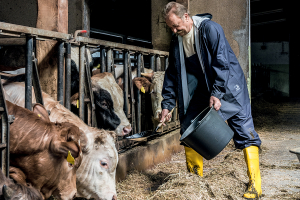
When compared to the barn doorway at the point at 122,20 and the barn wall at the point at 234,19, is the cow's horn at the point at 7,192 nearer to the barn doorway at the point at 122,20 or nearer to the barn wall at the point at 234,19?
the barn wall at the point at 234,19

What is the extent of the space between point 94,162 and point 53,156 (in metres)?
0.70

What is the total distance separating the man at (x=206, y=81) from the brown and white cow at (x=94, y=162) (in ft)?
2.57

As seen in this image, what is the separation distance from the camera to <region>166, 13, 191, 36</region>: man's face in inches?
123

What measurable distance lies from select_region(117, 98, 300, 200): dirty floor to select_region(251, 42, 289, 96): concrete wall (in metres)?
15.2

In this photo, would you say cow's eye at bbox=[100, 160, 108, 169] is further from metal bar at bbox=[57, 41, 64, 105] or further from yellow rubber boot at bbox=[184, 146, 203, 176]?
yellow rubber boot at bbox=[184, 146, 203, 176]

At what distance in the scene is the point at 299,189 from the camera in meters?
3.59

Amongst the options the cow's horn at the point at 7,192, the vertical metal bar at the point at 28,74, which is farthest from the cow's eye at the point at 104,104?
the cow's horn at the point at 7,192

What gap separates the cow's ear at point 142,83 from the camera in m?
5.30

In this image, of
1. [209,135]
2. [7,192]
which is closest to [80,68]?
[209,135]

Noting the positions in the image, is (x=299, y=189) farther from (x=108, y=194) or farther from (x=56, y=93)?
(x=56, y=93)

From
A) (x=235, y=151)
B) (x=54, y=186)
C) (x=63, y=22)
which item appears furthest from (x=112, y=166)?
(x=235, y=151)

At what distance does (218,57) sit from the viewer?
3.05 meters

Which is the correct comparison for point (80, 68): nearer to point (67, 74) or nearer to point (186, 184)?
point (67, 74)

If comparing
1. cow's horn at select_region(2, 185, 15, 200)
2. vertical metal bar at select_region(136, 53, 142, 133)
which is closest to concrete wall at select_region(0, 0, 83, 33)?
vertical metal bar at select_region(136, 53, 142, 133)
